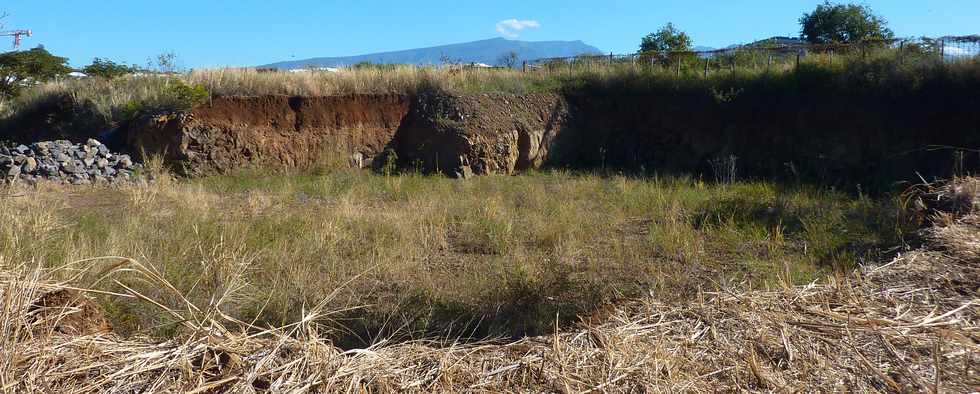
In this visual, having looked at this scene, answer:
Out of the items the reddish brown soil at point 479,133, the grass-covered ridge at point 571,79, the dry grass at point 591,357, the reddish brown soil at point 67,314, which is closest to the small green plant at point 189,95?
the grass-covered ridge at point 571,79

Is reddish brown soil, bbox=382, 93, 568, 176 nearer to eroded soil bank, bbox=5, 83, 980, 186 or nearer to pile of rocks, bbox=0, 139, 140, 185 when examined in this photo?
eroded soil bank, bbox=5, 83, 980, 186

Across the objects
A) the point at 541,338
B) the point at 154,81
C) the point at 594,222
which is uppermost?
the point at 154,81

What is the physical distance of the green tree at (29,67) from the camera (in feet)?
79.9

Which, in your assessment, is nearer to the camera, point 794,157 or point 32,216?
point 32,216

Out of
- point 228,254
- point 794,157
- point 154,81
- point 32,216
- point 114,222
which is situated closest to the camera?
point 228,254

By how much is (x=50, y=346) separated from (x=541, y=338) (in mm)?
1709

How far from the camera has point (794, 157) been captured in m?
15.1

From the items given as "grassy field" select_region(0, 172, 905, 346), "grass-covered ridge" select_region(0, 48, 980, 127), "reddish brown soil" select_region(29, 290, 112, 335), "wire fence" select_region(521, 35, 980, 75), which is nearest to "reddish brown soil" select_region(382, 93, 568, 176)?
"grass-covered ridge" select_region(0, 48, 980, 127)

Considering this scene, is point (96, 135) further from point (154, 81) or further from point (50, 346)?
point (50, 346)

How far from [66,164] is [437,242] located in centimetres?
834

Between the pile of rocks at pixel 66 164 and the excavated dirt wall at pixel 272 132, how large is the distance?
0.67 metres

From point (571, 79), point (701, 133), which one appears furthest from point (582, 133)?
point (701, 133)

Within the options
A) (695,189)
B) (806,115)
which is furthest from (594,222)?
(806,115)

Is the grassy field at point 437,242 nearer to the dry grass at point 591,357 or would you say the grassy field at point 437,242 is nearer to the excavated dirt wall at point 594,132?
the dry grass at point 591,357
